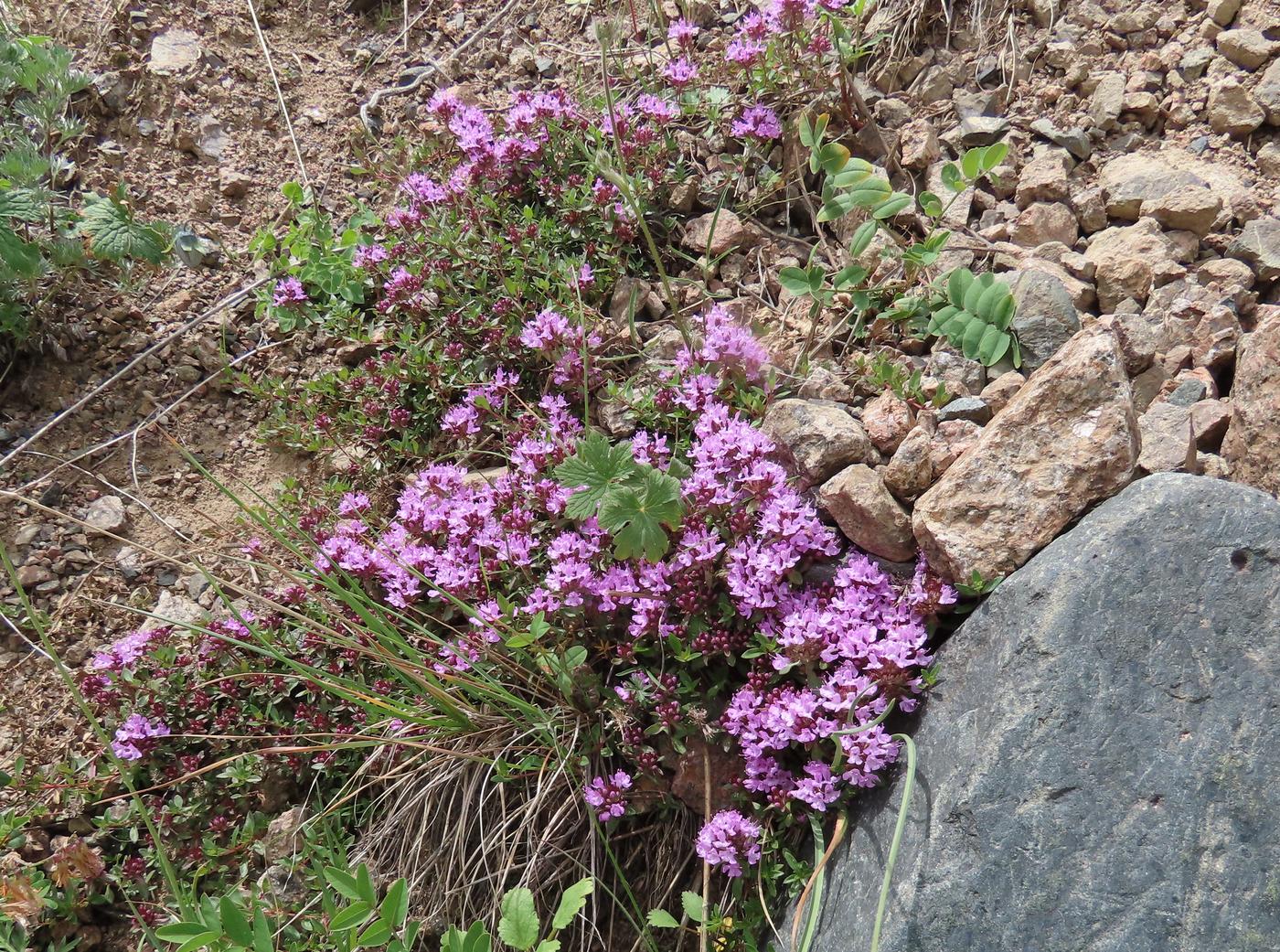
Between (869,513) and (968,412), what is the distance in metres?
0.55

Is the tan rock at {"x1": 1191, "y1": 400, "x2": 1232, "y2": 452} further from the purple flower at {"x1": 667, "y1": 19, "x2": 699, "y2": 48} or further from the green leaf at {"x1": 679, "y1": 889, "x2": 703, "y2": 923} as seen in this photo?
the purple flower at {"x1": 667, "y1": 19, "x2": 699, "y2": 48}

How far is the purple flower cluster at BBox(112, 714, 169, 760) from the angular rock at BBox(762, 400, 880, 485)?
2.30 metres

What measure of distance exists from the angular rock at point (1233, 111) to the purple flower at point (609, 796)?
3278 millimetres


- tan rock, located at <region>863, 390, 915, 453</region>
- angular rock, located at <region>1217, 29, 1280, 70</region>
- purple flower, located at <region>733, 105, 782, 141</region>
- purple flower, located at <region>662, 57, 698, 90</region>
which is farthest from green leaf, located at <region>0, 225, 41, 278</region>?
angular rock, located at <region>1217, 29, 1280, 70</region>

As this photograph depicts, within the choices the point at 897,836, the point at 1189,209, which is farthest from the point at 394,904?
the point at 1189,209

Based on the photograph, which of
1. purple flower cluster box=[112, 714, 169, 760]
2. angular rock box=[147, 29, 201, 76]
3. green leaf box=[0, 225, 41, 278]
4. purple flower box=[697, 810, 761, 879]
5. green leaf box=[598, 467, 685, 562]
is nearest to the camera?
purple flower box=[697, 810, 761, 879]

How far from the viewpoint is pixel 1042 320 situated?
10.4 ft

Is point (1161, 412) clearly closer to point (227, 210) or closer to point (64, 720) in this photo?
point (64, 720)

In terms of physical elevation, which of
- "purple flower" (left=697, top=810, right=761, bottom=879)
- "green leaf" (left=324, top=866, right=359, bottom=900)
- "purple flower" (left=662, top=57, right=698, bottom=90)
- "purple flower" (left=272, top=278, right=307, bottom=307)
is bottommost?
"purple flower" (left=697, top=810, right=761, bottom=879)

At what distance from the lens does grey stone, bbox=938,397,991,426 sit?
120 inches

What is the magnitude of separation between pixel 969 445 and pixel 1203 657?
88cm

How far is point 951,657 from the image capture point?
255 centimetres

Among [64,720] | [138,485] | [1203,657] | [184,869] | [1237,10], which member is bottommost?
[184,869]

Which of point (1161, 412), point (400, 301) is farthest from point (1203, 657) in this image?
point (400, 301)
